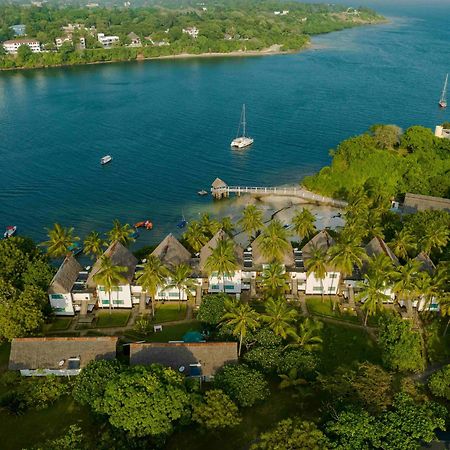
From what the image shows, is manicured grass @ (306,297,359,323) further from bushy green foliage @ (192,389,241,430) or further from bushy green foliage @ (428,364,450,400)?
bushy green foliage @ (192,389,241,430)

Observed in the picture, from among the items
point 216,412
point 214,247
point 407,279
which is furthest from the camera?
point 214,247

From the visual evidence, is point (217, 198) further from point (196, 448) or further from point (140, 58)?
point (140, 58)

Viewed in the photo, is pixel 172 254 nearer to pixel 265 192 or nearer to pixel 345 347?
pixel 345 347

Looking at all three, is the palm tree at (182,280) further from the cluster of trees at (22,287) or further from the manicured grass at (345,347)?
the manicured grass at (345,347)

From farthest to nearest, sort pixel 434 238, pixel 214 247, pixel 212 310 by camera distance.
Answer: pixel 214 247 < pixel 434 238 < pixel 212 310

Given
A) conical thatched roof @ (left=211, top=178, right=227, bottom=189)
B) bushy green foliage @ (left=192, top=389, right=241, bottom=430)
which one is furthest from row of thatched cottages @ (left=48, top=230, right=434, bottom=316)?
conical thatched roof @ (left=211, top=178, right=227, bottom=189)

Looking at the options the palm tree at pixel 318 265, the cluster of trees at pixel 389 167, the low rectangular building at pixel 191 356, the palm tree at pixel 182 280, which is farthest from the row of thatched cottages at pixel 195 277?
the cluster of trees at pixel 389 167

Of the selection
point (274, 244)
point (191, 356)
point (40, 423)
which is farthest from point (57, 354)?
point (274, 244)
